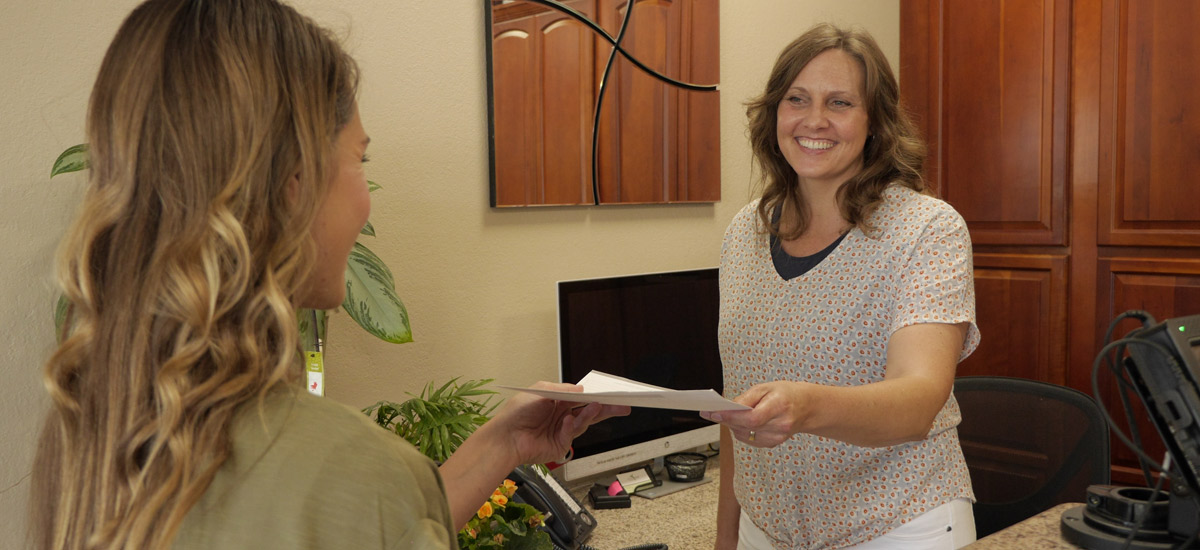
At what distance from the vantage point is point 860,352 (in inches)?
57.4

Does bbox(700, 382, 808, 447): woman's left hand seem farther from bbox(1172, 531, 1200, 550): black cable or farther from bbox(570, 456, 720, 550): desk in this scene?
bbox(570, 456, 720, 550): desk

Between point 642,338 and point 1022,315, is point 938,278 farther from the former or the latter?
point 1022,315

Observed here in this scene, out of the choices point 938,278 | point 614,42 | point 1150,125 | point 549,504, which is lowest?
point 549,504

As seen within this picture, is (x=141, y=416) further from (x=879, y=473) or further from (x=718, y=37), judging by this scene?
(x=718, y=37)

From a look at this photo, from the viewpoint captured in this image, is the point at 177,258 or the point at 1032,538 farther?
the point at 1032,538

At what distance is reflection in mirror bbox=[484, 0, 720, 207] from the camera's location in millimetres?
2369

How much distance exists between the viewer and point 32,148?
1.66 m

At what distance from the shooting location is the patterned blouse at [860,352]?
1417 mm

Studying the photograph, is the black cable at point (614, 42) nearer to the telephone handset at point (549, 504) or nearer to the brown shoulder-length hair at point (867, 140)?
the brown shoulder-length hair at point (867, 140)

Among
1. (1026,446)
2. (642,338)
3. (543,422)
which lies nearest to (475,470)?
(543,422)

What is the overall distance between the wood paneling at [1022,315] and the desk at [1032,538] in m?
2.05

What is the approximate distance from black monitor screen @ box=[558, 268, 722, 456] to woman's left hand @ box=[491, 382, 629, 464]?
40.0 inches

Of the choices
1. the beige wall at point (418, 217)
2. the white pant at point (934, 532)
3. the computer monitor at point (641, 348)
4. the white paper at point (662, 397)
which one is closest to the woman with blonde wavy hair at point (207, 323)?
the white paper at point (662, 397)

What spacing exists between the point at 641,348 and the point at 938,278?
1201 millimetres
